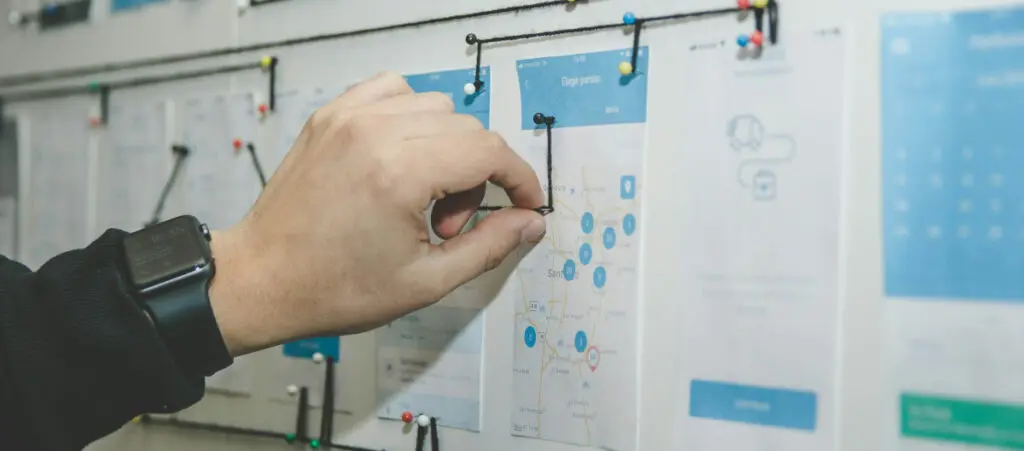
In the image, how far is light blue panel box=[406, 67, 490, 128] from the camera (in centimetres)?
90

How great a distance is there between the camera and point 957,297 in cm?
66

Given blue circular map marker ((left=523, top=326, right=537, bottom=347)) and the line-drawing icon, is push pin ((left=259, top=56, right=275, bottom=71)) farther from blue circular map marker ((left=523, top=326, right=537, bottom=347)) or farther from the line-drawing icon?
the line-drawing icon

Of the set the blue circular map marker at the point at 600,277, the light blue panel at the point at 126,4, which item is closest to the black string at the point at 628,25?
the blue circular map marker at the point at 600,277

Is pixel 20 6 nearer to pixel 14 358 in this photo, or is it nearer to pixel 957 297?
pixel 14 358

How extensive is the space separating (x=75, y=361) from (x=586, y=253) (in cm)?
51

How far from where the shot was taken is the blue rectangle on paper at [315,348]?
998 mm

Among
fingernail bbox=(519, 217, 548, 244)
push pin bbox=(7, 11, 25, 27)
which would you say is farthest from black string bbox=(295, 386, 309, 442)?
push pin bbox=(7, 11, 25, 27)

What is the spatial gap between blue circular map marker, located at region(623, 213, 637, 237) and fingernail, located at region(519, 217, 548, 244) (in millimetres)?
92

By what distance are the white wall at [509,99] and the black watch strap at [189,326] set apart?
273 mm

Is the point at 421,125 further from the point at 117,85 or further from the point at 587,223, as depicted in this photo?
the point at 117,85

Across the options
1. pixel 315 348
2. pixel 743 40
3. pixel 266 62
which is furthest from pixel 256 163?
pixel 743 40

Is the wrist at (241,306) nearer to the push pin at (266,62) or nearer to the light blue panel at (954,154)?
the push pin at (266,62)

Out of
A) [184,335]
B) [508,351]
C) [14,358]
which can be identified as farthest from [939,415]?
[14,358]

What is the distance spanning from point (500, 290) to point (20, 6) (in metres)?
1.11
